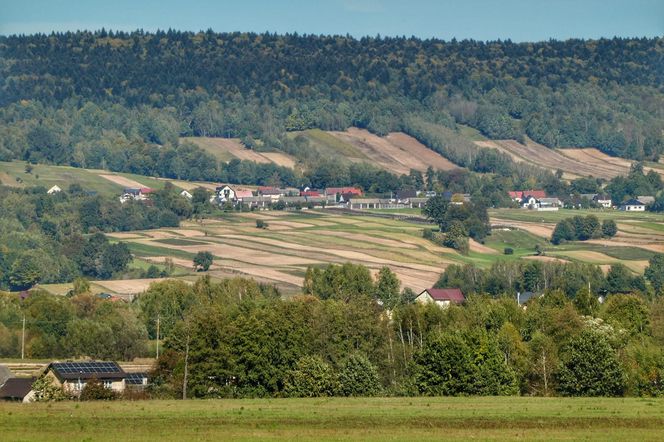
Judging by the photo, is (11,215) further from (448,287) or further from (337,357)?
(337,357)

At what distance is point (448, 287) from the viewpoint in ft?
443

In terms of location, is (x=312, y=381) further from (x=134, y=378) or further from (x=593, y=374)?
(x=134, y=378)

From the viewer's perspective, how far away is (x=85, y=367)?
7219 centimetres

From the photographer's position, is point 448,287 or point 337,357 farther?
point 448,287

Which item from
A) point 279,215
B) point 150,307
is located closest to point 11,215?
point 279,215

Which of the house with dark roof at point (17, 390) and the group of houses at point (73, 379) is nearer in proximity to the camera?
the house with dark roof at point (17, 390)

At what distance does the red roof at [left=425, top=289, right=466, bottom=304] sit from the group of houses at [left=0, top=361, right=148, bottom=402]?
5060 centimetres

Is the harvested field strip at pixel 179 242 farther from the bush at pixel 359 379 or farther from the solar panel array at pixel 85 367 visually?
the bush at pixel 359 379

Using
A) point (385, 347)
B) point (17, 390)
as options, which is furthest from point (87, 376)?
point (385, 347)

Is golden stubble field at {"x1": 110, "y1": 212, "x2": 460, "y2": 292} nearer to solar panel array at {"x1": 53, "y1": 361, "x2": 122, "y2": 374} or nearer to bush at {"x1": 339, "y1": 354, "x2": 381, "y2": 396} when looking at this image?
solar panel array at {"x1": 53, "y1": 361, "x2": 122, "y2": 374}

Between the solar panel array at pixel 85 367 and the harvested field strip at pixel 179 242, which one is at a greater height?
the solar panel array at pixel 85 367

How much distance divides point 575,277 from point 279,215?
65690 mm

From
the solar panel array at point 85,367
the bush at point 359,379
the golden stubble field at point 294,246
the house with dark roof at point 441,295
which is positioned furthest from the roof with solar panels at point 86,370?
the golden stubble field at point 294,246

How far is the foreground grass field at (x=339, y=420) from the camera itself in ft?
151
